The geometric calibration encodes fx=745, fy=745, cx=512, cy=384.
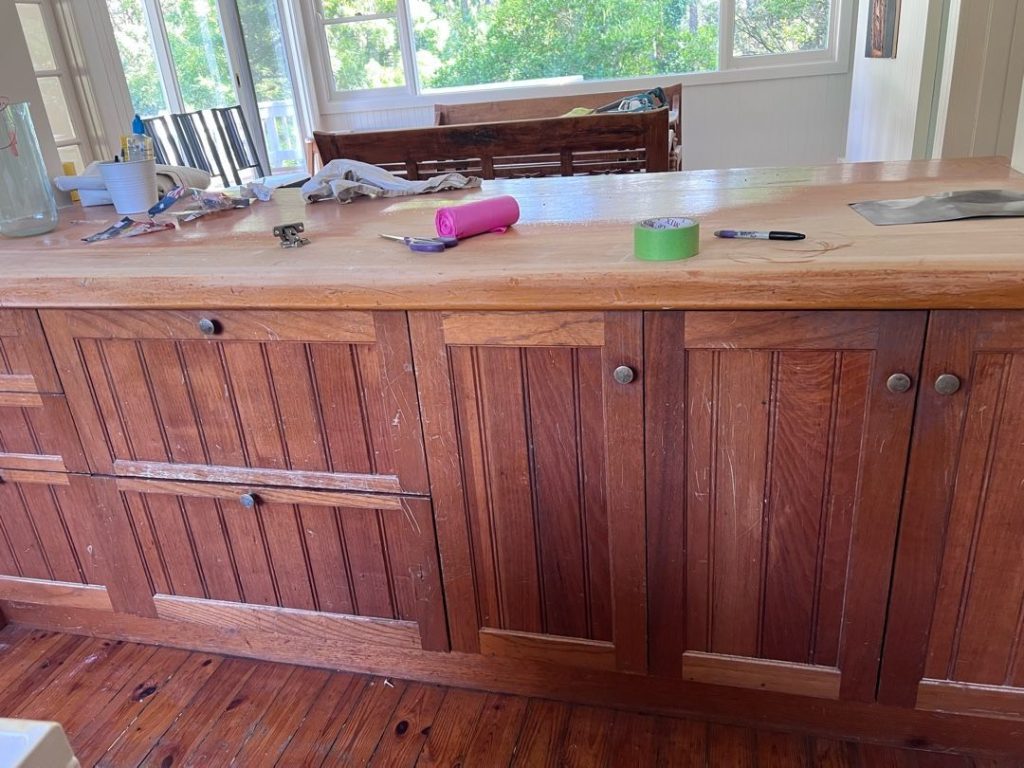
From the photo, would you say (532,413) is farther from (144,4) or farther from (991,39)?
(144,4)

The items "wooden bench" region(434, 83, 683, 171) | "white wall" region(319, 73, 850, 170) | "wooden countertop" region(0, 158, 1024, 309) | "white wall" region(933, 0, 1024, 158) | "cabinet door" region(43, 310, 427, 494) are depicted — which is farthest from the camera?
"white wall" region(319, 73, 850, 170)

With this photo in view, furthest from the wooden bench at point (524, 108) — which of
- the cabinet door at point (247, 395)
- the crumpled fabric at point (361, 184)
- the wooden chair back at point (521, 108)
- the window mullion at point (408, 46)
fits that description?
the cabinet door at point (247, 395)

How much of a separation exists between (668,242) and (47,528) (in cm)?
130

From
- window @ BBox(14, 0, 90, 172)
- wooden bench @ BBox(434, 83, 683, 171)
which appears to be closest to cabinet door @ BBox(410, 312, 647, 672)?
window @ BBox(14, 0, 90, 172)

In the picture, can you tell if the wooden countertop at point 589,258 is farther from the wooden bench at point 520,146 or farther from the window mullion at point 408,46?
the window mullion at point 408,46

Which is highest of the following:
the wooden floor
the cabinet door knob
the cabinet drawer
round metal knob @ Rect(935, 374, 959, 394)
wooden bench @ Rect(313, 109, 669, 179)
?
wooden bench @ Rect(313, 109, 669, 179)

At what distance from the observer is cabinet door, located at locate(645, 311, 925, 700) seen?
3.13 feet

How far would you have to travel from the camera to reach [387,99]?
5.69 meters

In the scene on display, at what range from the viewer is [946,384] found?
0.92 metres

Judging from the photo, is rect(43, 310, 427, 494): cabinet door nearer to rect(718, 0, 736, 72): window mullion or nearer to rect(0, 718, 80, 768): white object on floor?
rect(0, 718, 80, 768): white object on floor

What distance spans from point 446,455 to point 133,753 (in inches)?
31.8

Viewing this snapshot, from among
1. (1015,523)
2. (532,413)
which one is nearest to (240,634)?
(532,413)

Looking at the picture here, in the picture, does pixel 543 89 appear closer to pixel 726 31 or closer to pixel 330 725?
pixel 726 31

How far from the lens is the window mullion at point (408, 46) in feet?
17.8
